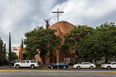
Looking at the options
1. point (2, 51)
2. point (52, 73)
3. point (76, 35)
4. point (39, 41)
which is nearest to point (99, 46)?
point (76, 35)

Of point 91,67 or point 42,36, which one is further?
point 42,36

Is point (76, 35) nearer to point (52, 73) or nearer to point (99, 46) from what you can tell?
point (99, 46)

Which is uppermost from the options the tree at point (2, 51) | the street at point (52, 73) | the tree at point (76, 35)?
the tree at point (76, 35)

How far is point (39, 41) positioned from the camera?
78.1ft

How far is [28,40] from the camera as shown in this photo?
83.0 ft

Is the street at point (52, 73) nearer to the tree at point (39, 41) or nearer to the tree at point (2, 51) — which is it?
the tree at point (39, 41)

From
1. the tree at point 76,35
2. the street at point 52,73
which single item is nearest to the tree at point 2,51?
the street at point 52,73

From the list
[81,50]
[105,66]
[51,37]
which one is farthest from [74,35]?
[105,66]

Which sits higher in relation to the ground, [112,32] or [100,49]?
[112,32]

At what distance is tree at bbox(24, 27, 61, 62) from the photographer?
79.9 ft

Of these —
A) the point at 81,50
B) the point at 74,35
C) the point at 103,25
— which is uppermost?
the point at 103,25

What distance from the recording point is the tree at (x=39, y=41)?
24.4 meters

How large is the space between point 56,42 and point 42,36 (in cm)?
377

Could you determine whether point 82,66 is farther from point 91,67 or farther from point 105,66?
point 105,66
